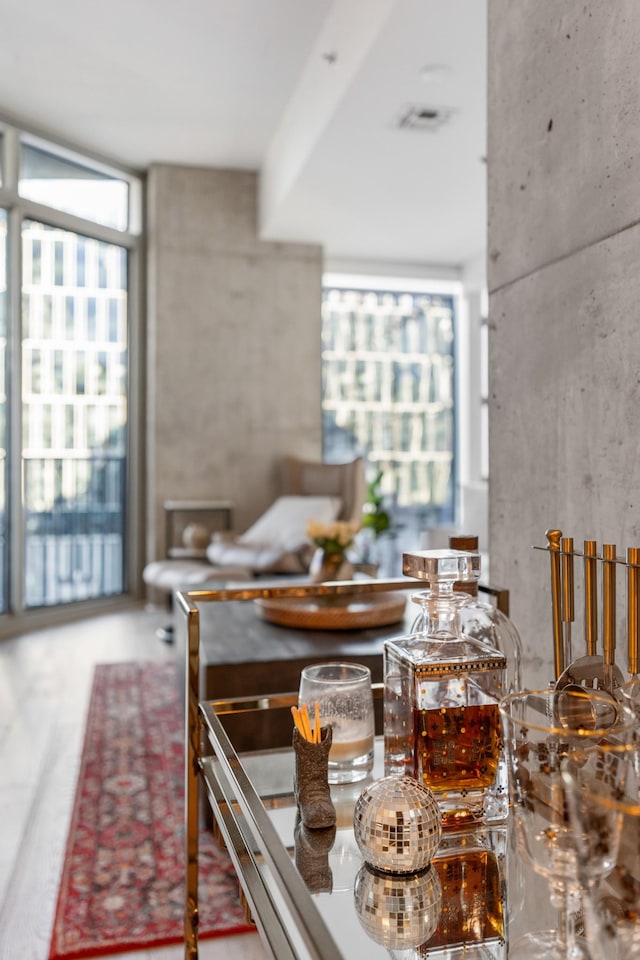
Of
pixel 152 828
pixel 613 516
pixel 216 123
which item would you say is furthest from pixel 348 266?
pixel 613 516

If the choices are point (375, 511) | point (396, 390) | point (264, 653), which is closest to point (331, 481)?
point (375, 511)

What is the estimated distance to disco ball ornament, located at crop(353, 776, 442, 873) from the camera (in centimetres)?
71

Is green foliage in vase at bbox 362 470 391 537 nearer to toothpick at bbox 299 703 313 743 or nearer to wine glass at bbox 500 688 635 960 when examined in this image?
toothpick at bbox 299 703 313 743

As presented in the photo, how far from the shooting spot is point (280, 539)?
4887 mm

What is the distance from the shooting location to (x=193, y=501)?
5.84 meters

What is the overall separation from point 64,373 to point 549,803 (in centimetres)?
538

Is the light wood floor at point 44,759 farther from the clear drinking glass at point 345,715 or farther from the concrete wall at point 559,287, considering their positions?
the concrete wall at point 559,287

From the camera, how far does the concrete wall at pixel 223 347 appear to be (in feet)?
19.0

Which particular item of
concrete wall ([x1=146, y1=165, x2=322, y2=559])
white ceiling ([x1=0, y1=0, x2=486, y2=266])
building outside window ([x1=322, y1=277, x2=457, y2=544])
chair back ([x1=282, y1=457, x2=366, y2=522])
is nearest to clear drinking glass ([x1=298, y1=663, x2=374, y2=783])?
white ceiling ([x1=0, y1=0, x2=486, y2=266])

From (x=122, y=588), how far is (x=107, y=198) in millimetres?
2947

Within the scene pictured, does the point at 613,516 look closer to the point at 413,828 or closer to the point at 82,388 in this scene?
the point at 413,828

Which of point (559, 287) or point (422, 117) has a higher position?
point (422, 117)

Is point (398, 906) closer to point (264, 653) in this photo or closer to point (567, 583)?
point (567, 583)

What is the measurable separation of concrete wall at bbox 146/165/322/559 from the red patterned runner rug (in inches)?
114
